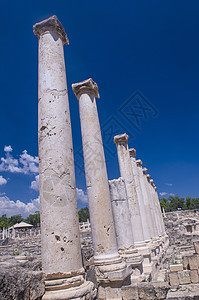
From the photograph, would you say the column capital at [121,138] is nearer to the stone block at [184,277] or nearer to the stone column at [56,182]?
the stone block at [184,277]

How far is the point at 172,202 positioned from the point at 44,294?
129417 mm

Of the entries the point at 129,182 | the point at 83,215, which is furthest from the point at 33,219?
the point at 129,182

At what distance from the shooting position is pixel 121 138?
14734 millimetres

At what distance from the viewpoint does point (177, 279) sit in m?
10.1

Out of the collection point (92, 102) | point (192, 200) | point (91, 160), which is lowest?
point (91, 160)

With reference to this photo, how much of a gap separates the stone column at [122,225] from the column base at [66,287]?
214 inches

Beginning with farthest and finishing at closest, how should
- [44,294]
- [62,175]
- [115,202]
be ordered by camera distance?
[115,202], [62,175], [44,294]

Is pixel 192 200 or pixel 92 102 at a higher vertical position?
pixel 192 200

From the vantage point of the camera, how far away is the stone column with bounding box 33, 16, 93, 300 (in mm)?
4758

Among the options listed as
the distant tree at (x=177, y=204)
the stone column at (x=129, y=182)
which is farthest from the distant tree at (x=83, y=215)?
the stone column at (x=129, y=182)

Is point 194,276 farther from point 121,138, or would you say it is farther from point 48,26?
point 48,26

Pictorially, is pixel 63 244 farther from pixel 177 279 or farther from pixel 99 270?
pixel 177 279

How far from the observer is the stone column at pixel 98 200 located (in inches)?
279

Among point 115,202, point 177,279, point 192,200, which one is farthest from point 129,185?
point 192,200
